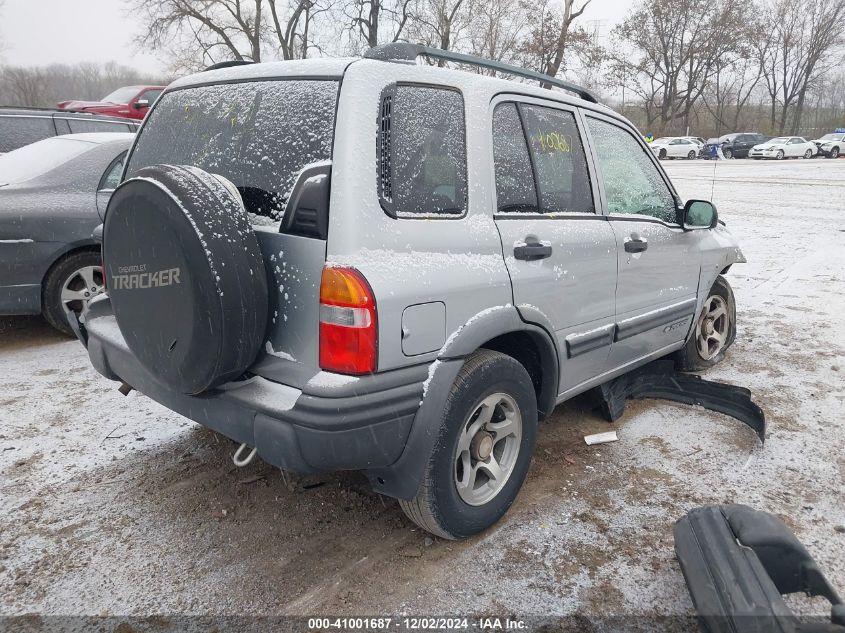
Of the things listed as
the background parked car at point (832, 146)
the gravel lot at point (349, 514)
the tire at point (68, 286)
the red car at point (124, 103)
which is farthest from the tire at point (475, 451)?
Answer: the background parked car at point (832, 146)

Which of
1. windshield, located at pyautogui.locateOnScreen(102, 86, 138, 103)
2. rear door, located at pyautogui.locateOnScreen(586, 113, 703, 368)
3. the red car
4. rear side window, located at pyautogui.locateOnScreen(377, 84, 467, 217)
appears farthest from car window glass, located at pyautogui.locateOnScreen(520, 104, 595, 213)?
windshield, located at pyautogui.locateOnScreen(102, 86, 138, 103)

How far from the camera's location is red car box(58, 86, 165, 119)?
43.7ft

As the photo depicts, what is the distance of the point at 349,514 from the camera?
2.80 metres

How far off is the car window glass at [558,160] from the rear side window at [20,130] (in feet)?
20.7

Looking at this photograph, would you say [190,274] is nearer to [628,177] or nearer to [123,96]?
[628,177]

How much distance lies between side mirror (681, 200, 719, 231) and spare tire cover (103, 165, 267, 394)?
2.78 metres

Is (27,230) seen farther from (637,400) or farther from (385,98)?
(637,400)

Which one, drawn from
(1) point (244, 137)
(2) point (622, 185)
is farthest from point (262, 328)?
(2) point (622, 185)

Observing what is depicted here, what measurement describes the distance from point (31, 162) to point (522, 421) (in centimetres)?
472

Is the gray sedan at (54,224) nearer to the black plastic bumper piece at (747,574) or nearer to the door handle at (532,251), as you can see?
the door handle at (532,251)

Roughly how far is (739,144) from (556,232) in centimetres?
4473

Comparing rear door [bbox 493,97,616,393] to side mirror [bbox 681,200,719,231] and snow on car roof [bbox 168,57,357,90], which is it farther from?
side mirror [bbox 681,200,719,231]

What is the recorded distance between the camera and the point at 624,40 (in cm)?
5166

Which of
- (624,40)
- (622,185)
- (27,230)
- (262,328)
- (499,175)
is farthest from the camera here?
(624,40)
